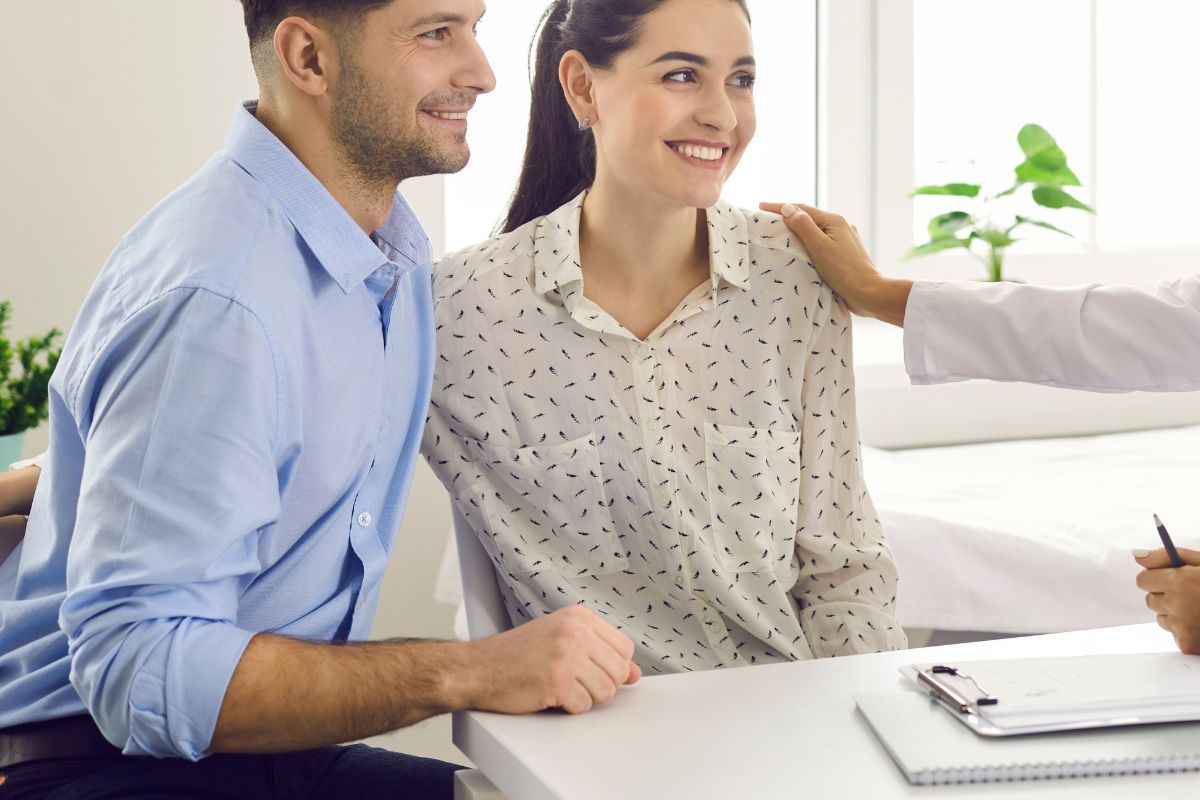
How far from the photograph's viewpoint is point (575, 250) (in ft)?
5.05

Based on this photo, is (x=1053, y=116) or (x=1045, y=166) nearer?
(x=1045, y=166)

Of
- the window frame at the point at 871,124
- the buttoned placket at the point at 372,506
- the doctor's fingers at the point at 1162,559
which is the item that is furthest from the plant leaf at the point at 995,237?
the buttoned placket at the point at 372,506

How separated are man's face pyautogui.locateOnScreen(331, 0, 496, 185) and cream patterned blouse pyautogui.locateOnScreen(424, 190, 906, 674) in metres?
0.24

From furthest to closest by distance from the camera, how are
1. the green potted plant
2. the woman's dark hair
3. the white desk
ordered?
the green potted plant < the woman's dark hair < the white desk

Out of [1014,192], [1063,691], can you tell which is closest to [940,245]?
[1014,192]

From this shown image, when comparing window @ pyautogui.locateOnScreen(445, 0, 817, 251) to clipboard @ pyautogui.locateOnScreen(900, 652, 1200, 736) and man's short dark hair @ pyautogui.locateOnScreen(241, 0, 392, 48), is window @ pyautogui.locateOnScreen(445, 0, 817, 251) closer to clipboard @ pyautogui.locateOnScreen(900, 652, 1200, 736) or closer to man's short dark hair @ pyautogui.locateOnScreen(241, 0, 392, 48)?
man's short dark hair @ pyautogui.locateOnScreen(241, 0, 392, 48)

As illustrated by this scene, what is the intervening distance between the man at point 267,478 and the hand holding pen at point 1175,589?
48 centimetres

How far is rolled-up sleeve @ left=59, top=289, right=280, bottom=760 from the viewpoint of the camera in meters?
0.98

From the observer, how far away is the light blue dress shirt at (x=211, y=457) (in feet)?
3.26

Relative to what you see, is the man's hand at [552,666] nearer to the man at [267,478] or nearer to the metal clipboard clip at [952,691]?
the man at [267,478]

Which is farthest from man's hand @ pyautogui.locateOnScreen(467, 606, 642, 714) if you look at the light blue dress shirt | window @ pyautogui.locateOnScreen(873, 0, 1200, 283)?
window @ pyautogui.locateOnScreen(873, 0, 1200, 283)

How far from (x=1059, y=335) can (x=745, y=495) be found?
1.32 feet

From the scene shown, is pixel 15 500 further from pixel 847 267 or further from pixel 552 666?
pixel 847 267

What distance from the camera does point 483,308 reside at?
151 centimetres
